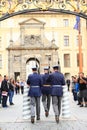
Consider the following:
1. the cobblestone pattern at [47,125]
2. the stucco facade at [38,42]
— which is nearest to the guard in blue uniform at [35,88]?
the cobblestone pattern at [47,125]

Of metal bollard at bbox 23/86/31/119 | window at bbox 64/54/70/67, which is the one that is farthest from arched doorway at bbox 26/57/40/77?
metal bollard at bbox 23/86/31/119

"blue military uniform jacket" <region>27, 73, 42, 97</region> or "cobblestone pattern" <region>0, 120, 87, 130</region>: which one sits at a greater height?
"blue military uniform jacket" <region>27, 73, 42, 97</region>

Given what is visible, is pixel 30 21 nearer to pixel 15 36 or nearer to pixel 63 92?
pixel 15 36

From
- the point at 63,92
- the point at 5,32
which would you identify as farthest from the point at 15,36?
the point at 63,92

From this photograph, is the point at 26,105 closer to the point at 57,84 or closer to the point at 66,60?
the point at 57,84

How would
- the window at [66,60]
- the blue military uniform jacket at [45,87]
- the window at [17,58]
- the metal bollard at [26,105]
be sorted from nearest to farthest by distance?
the metal bollard at [26,105] → the blue military uniform jacket at [45,87] → the window at [17,58] → the window at [66,60]

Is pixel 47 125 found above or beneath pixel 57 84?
beneath

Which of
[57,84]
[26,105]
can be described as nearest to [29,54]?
[26,105]

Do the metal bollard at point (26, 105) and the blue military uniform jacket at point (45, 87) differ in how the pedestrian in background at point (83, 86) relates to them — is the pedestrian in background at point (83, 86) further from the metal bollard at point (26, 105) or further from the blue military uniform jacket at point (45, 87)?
the metal bollard at point (26, 105)

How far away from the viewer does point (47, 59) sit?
65.7 meters

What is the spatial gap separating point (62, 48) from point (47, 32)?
349 centimetres

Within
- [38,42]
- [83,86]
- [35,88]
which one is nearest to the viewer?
[35,88]

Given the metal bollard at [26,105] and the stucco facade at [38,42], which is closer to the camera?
the metal bollard at [26,105]

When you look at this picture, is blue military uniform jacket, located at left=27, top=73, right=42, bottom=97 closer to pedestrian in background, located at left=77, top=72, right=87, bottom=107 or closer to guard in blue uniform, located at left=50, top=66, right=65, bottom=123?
guard in blue uniform, located at left=50, top=66, right=65, bottom=123
